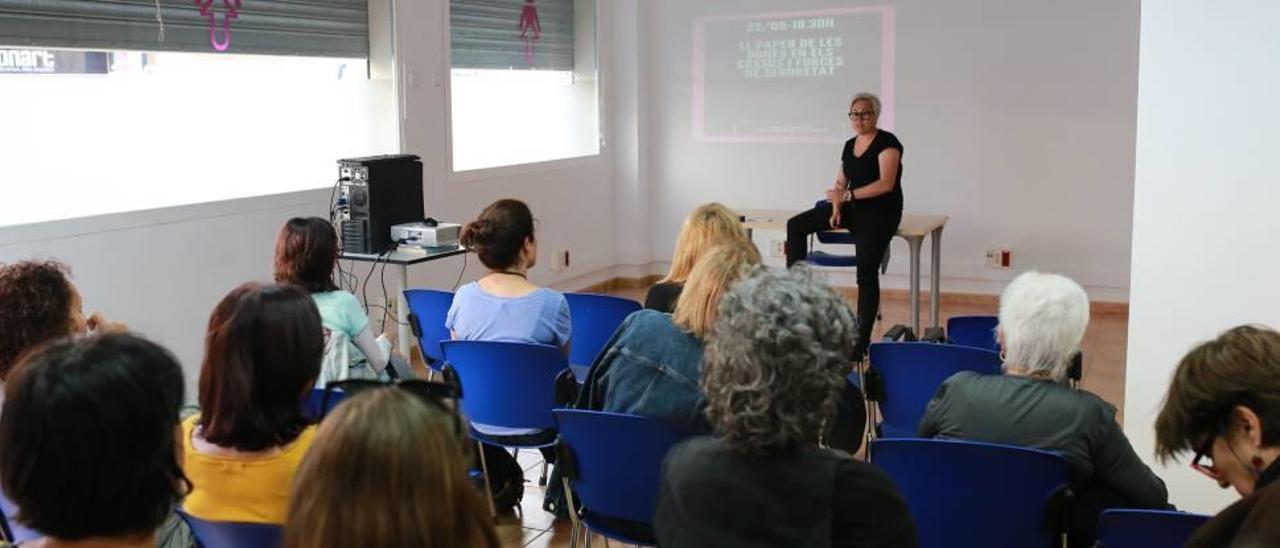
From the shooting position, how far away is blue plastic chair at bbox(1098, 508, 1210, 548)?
6.77 ft

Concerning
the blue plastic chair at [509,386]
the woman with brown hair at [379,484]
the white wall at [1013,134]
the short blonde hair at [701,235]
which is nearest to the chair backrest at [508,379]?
the blue plastic chair at [509,386]

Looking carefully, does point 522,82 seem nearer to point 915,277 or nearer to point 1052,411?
point 915,277

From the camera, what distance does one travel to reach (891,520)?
5.93 feet

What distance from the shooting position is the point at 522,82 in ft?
27.1

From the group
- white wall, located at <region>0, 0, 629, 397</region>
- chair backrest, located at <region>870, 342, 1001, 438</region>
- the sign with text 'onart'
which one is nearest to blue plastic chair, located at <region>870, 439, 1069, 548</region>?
chair backrest, located at <region>870, 342, 1001, 438</region>

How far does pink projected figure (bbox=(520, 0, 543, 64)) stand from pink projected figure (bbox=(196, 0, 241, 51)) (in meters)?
2.75

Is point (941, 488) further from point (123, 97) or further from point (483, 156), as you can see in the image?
point (483, 156)

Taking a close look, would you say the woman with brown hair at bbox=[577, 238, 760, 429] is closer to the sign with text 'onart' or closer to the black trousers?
the sign with text 'onart'

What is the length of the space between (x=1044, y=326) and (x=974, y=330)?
1.72 metres

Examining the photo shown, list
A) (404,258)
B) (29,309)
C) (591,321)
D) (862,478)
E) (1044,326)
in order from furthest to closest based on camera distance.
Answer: (404,258) → (591,321) → (1044,326) → (29,309) → (862,478)

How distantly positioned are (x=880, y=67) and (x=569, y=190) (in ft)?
7.87

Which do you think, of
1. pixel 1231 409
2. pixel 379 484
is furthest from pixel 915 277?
pixel 379 484

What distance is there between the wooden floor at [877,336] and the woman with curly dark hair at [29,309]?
172 centimetres

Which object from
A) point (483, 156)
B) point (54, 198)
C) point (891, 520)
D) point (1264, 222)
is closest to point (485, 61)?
point (483, 156)
